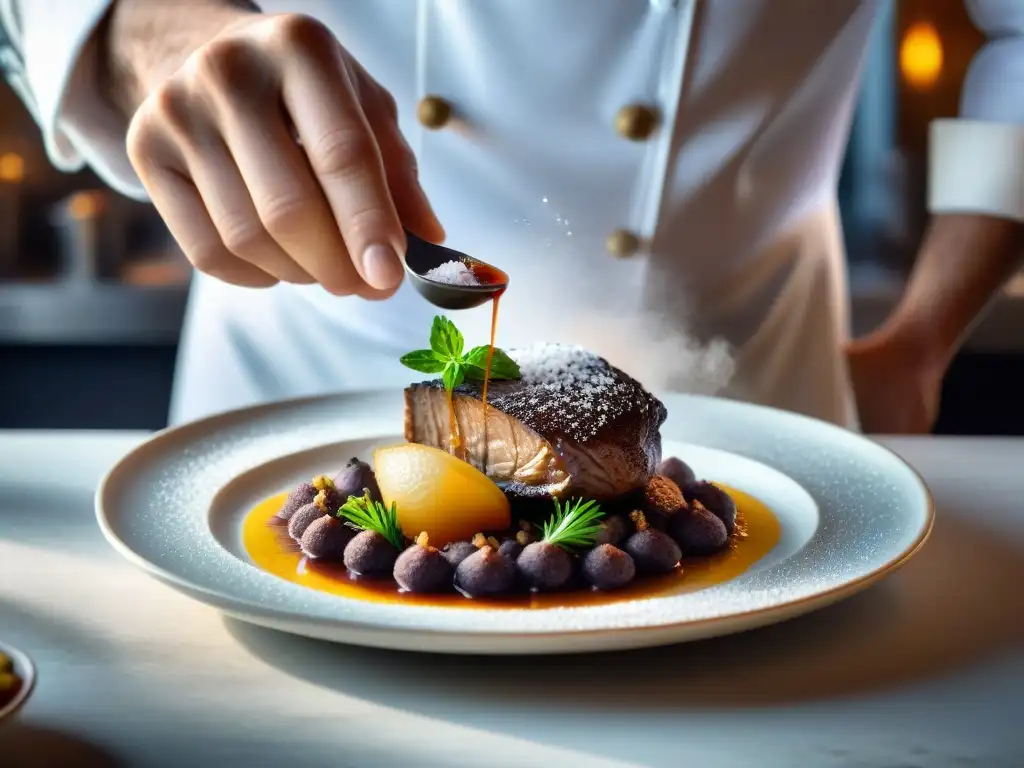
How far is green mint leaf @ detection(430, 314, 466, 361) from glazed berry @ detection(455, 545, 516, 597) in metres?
0.33

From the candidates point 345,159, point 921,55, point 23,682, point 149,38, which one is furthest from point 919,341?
point 921,55

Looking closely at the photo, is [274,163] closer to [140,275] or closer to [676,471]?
[676,471]

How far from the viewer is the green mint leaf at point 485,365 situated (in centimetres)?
137

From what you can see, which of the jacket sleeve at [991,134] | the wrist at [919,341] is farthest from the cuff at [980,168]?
the wrist at [919,341]

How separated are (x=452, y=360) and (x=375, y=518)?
249 millimetres

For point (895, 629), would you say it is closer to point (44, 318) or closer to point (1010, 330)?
point (1010, 330)

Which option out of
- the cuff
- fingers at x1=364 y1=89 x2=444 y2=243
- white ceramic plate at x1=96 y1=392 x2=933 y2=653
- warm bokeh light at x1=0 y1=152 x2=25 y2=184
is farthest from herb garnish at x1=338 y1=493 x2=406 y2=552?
warm bokeh light at x1=0 y1=152 x2=25 y2=184

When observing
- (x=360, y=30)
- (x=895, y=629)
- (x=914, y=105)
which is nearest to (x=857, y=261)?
(x=914, y=105)

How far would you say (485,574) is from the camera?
108 cm

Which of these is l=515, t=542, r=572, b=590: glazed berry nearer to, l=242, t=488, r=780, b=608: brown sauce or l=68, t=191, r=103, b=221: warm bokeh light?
l=242, t=488, r=780, b=608: brown sauce

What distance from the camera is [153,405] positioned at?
145 inches

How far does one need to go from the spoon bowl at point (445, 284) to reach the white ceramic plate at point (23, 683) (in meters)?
0.58

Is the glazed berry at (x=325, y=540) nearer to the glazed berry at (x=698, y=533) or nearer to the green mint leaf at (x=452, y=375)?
the green mint leaf at (x=452, y=375)

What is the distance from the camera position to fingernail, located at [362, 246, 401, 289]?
1.22 meters
